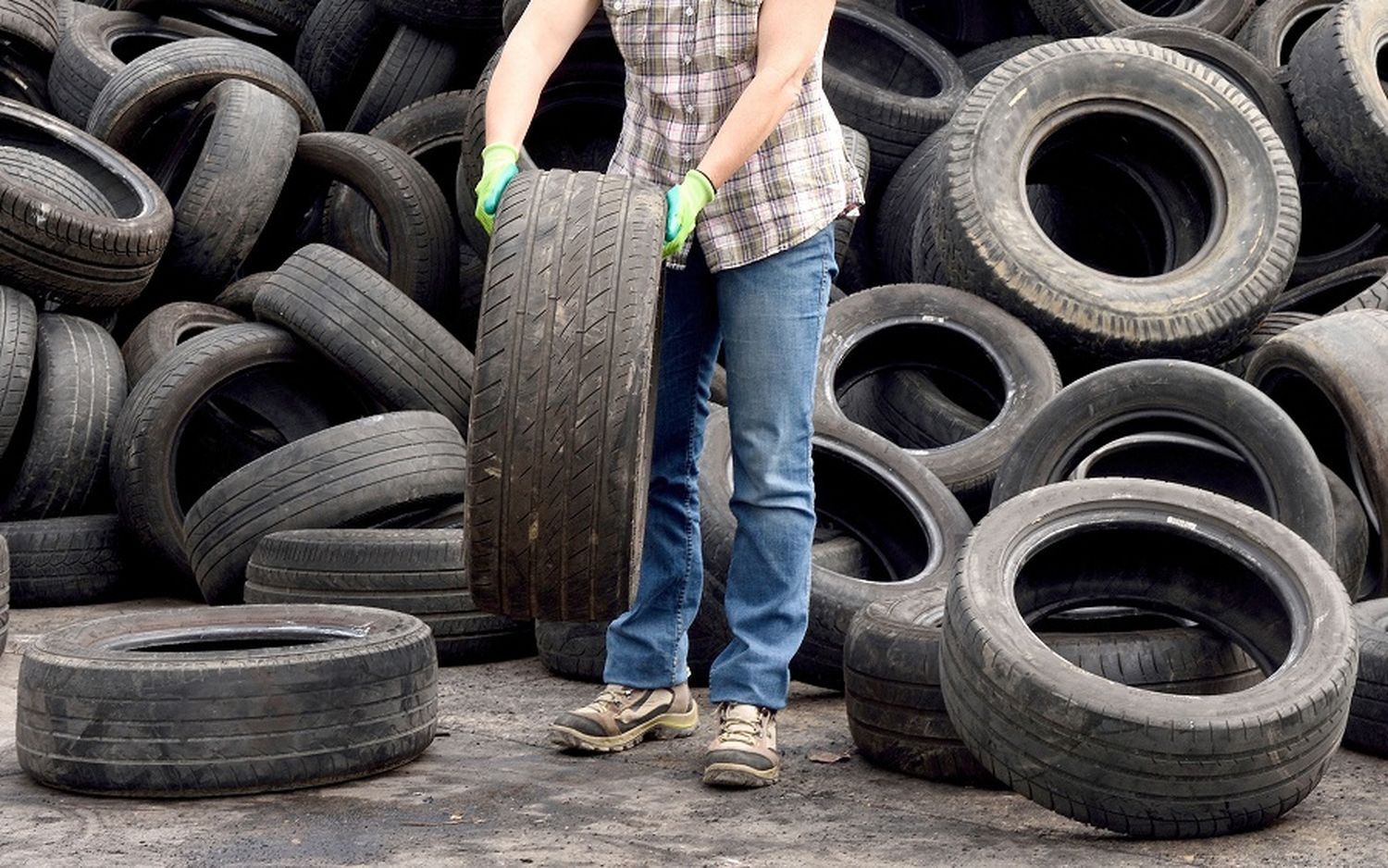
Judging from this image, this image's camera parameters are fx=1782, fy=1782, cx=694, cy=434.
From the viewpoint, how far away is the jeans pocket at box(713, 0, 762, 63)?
348cm

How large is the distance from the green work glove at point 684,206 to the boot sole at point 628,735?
1.09m

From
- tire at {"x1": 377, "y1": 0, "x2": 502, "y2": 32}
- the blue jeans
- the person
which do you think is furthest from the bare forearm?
tire at {"x1": 377, "y1": 0, "x2": 502, "y2": 32}

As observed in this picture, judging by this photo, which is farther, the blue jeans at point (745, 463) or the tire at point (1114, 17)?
the tire at point (1114, 17)

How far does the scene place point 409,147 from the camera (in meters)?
7.88

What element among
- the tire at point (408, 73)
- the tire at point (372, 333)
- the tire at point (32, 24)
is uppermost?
the tire at point (32, 24)

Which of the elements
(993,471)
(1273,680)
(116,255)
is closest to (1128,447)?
(993,471)

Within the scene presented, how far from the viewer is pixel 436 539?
4.79 metres

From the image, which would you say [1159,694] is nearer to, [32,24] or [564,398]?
[564,398]

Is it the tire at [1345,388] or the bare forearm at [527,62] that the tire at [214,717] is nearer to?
the bare forearm at [527,62]

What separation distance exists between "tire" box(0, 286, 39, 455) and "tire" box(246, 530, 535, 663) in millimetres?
1582

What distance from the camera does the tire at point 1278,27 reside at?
25.6 feet

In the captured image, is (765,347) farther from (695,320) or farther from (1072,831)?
(1072,831)

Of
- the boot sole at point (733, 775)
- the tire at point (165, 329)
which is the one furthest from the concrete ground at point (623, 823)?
the tire at point (165, 329)

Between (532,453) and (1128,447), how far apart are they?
2.27 metres
